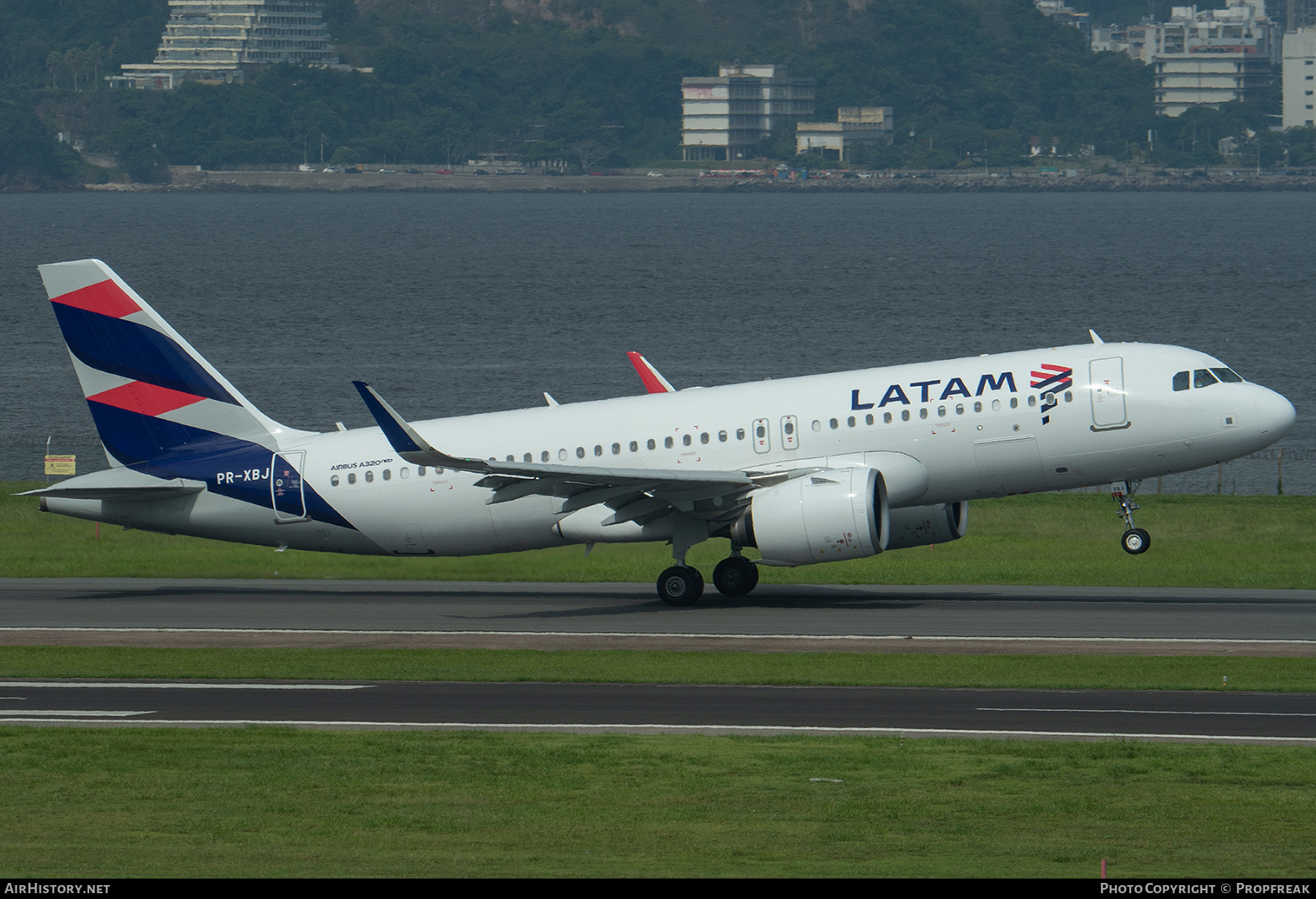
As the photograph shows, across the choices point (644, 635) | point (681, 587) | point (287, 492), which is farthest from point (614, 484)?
point (287, 492)

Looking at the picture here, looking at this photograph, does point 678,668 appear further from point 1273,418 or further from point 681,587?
point 1273,418

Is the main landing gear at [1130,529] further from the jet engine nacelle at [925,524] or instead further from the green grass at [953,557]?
the green grass at [953,557]

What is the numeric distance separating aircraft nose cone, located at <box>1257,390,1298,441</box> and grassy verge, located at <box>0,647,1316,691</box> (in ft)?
27.1

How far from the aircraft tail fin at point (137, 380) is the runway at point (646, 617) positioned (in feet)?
12.3

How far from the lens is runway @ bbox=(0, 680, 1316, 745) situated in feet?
83.7

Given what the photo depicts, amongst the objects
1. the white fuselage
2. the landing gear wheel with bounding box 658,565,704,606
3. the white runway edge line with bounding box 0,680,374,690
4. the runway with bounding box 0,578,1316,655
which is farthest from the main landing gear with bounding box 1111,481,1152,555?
the white runway edge line with bounding box 0,680,374,690

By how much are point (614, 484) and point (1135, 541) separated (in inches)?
442

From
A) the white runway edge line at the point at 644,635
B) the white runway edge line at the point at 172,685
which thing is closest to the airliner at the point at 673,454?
the white runway edge line at the point at 644,635

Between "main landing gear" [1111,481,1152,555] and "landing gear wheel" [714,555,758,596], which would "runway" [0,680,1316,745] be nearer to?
"main landing gear" [1111,481,1152,555]

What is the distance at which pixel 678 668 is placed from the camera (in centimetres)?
3119

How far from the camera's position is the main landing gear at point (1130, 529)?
37.8 meters

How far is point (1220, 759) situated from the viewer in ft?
74.7

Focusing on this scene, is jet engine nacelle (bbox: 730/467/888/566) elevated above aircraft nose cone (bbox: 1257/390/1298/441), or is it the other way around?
aircraft nose cone (bbox: 1257/390/1298/441)

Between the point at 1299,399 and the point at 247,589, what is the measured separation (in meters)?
73.5
